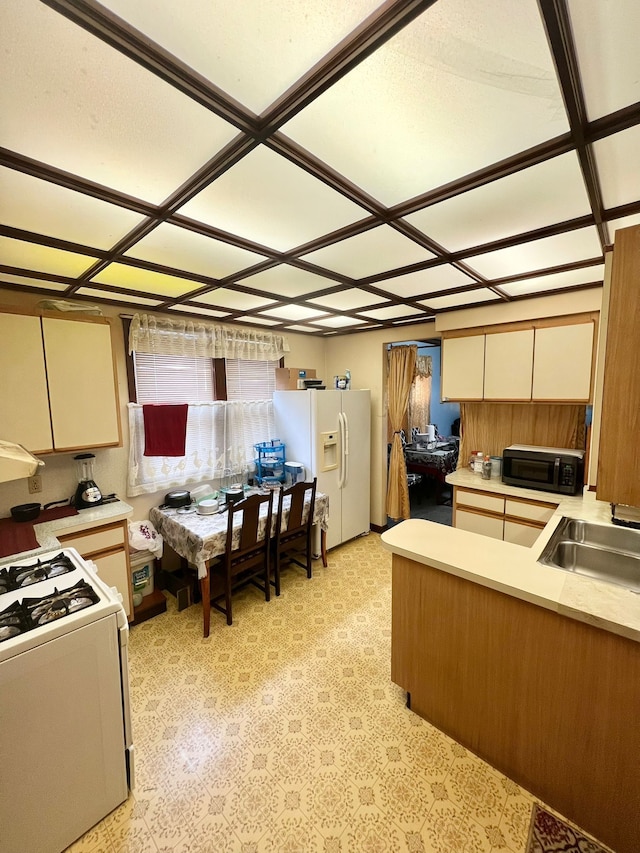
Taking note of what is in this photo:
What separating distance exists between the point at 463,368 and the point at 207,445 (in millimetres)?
2630

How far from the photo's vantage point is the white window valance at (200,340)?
289 centimetres

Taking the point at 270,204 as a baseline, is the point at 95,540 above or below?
below

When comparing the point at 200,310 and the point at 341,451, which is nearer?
the point at 200,310

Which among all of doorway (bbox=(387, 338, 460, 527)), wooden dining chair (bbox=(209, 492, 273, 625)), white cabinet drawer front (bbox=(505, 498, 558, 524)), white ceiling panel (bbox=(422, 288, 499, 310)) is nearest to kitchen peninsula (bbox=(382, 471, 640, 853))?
white cabinet drawer front (bbox=(505, 498, 558, 524))

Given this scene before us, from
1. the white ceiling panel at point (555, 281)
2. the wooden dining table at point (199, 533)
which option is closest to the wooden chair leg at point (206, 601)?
the wooden dining table at point (199, 533)

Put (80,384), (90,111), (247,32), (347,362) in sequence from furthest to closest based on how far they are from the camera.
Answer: (347,362) → (80,384) → (90,111) → (247,32)

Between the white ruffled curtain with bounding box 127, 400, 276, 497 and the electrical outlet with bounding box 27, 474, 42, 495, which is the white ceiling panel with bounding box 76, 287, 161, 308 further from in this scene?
the electrical outlet with bounding box 27, 474, 42, 495

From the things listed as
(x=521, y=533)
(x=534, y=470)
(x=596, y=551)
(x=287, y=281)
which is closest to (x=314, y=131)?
(x=287, y=281)

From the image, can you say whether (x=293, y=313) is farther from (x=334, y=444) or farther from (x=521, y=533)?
(x=521, y=533)

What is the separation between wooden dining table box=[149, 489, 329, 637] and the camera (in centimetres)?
247

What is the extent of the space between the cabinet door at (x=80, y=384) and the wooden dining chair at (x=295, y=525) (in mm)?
1443

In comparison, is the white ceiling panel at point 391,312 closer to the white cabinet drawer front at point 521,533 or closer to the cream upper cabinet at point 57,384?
the white cabinet drawer front at point 521,533

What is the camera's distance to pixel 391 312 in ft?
10.6

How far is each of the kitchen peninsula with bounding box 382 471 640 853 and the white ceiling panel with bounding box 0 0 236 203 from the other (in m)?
1.86
